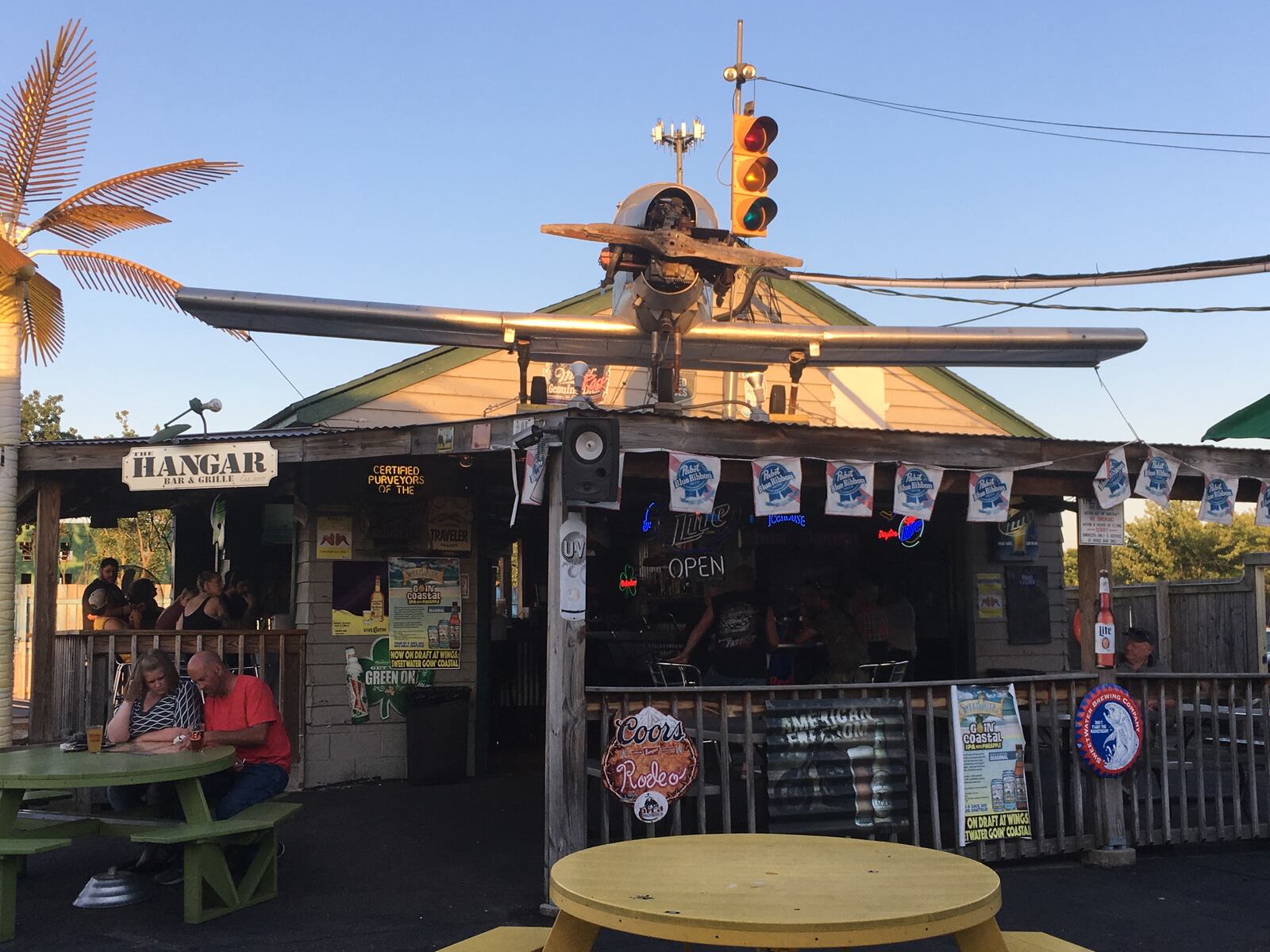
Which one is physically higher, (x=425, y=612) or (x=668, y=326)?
(x=668, y=326)

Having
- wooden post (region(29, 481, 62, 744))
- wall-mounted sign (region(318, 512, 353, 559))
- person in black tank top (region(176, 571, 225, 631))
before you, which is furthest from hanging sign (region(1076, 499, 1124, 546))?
wooden post (region(29, 481, 62, 744))

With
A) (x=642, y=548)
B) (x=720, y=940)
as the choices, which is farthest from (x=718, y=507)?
(x=720, y=940)

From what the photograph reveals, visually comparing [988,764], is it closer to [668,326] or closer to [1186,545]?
[668,326]

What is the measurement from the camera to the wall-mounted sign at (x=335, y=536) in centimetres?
1001

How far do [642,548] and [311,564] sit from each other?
3.94m

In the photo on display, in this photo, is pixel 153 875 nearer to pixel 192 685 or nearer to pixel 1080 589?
pixel 192 685

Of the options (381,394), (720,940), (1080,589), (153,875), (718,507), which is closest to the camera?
(720,940)

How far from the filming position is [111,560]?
12156mm

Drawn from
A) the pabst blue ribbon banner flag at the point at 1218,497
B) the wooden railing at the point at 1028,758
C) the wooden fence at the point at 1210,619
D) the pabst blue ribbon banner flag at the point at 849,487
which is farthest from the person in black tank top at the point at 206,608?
the wooden fence at the point at 1210,619

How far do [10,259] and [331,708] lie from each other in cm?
466

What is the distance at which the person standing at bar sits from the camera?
908 centimetres

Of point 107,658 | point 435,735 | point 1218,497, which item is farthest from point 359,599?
point 1218,497

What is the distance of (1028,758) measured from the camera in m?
9.09

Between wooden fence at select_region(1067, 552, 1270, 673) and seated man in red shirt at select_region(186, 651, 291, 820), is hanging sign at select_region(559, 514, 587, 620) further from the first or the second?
wooden fence at select_region(1067, 552, 1270, 673)
